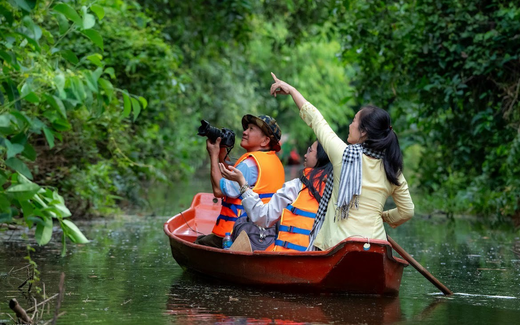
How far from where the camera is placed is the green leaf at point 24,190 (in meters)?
4.00

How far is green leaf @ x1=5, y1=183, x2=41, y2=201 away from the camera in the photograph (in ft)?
13.1

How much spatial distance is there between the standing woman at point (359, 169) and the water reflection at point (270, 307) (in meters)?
0.45

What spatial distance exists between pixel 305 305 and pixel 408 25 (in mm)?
6463

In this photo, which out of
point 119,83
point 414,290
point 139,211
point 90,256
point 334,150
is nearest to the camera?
point 334,150

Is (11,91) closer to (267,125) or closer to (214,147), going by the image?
(214,147)

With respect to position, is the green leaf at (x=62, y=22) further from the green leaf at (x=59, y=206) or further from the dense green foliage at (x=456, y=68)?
the dense green foliage at (x=456, y=68)

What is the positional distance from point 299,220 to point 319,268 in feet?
1.66

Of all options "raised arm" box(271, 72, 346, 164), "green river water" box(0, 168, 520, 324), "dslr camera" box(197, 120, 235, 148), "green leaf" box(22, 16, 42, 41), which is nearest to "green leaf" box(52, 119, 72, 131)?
"green leaf" box(22, 16, 42, 41)

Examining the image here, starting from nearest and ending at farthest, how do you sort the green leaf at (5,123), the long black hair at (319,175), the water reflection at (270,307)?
the green leaf at (5,123) → the water reflection at (270,307) → the long black hair at (319,175)

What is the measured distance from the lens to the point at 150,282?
689 centimetres

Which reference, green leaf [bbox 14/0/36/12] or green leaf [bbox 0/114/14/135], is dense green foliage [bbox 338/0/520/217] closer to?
green leaf [bbox 14/0/36/12]

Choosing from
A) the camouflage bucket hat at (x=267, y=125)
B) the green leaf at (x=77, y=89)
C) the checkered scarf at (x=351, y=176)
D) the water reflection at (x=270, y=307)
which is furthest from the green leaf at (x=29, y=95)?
the camouflage bucket hat at (x=267, y=125)

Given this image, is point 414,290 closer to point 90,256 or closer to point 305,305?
point 305,305

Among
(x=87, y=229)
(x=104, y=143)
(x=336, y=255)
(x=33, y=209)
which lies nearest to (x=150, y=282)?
(x=336, y=255)
